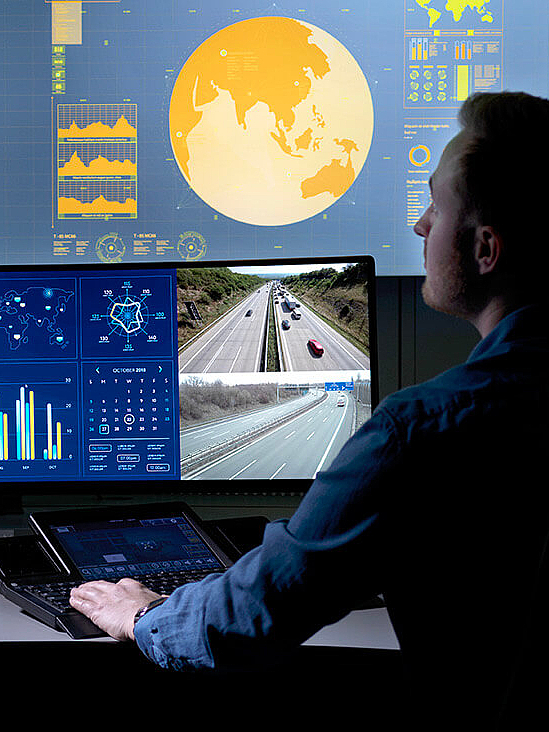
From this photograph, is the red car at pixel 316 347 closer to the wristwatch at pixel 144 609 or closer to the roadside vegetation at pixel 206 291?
the roadside vegetation at pixel 206 291

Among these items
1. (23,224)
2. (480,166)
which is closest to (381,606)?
(480,166)

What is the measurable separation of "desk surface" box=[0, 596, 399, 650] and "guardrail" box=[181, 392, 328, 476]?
414 mm

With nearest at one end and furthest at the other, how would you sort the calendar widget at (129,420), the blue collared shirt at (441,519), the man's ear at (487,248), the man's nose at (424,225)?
the blue collared shirt at (441,519) → the man's ear at (487,248) → the man's nose at (424,225) → the calendar widget at (129,420)

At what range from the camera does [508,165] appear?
0.79 meters

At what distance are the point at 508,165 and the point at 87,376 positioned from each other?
905 mm

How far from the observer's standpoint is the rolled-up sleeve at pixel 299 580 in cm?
70

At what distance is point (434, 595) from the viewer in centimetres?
71

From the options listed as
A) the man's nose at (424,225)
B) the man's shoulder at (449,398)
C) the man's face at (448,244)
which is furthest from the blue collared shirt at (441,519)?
the man's nose at (424,225)

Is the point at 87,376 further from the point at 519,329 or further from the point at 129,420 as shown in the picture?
the point at 519,329

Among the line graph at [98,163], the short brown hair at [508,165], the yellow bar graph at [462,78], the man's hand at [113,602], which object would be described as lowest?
the man's hand at [113,602]

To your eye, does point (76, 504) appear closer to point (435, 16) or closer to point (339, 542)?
point (339, 542)

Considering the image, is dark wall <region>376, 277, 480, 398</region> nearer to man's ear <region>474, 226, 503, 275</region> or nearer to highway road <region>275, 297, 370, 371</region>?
highway road <region>275, 297, 370, 371</region>

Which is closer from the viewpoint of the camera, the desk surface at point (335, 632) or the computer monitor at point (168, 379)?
the desk surface at point (335, 632)

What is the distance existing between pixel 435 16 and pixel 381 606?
1634mm
